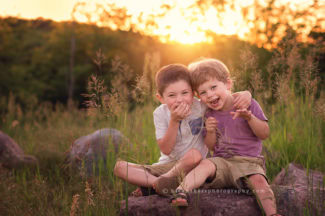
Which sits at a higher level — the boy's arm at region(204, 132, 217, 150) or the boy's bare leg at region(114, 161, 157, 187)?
the boy's arm at region(204, 132, 217, 150)

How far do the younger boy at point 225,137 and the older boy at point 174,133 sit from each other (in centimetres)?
8

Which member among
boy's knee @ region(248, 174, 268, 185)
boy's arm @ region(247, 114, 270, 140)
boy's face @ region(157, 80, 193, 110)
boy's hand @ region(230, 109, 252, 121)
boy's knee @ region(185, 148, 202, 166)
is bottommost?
boy's knee @ region(248, 174, 268, 185)

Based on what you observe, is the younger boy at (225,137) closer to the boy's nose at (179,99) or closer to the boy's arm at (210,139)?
the boy's arm at (210,139)

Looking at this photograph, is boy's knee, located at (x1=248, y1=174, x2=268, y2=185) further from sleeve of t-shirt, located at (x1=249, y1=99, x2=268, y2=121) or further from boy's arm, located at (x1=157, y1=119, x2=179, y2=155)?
boy's arm, located at (x1=157, y1=119, x2=179, y2=155)

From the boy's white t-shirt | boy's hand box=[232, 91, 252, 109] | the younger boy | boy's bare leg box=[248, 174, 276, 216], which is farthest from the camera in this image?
the boy's white t-shirt

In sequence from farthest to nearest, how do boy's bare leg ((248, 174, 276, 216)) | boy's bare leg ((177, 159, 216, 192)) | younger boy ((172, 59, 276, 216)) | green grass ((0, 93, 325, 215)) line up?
green grass ((0, 93, 325, 215)) → younger boy ((172, 59, 276, 216)) → boy's bare leg ((177, 159, 216, 192)) → boy's bare leg ((248, 174, 276, 216))

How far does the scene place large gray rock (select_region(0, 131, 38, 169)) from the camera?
155 inches

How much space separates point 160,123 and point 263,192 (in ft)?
3.16

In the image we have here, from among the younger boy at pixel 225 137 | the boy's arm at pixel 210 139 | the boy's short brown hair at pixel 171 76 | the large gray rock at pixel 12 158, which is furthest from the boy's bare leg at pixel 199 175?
the large gray rock at pixel 12 158

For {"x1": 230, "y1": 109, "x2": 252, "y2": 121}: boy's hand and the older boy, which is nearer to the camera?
{"x1": 230, "y1": 109, "x2": 252, "y2": 121}: boy's hand

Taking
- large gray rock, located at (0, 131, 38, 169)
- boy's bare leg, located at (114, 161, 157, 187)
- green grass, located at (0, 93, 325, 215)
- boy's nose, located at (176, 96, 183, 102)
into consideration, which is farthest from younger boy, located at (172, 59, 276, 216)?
large gray rock, located at (0, 131, 38, 169)

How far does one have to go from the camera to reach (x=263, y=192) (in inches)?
76.0

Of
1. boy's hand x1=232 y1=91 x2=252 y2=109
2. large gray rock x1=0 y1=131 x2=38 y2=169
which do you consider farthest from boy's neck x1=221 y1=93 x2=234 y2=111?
large gray rock x1=0 y1=131 x2=38 y2=169

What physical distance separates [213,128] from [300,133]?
5.20 ft
